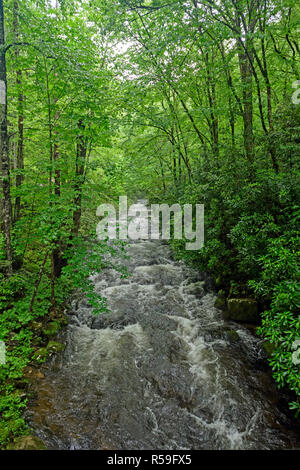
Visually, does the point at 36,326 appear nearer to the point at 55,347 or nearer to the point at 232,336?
the point at 55,347

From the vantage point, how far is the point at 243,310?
6453 millimetres

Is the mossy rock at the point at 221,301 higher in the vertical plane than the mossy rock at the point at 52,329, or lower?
higher

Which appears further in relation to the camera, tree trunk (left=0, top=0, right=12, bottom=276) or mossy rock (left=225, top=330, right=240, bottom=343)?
mossy rock (left=225, top=330, right=240, bottom=343)

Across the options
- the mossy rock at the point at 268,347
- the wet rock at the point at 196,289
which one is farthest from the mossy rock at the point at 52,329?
the mossy rock at the point at 268,347

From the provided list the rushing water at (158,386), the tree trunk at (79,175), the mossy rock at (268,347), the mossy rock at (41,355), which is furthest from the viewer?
the tree trunk at (79,175)

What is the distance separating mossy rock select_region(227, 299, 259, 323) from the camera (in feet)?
20.7

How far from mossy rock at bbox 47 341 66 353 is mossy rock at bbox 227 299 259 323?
4.86m

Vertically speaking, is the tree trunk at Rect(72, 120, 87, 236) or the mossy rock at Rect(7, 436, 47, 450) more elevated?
the tree trunk at Rect(72, 120, 87, 236)

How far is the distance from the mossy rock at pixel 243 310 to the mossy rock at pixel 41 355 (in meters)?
5.17

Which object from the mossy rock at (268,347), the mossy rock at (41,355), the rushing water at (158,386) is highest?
the mossy rock at (268,347)

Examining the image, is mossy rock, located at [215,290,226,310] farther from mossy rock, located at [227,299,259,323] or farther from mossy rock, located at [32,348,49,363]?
mossy rock, located at [32,348,49,363]

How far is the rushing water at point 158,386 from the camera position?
3.71m

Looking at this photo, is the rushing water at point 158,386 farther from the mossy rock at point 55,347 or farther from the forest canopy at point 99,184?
the forest canopy at point 99,184

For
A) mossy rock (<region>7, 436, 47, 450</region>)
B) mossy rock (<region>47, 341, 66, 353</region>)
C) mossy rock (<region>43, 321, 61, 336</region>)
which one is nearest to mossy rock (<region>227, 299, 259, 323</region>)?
mossy rock (<region>47, 341, 66, 353</region>)
